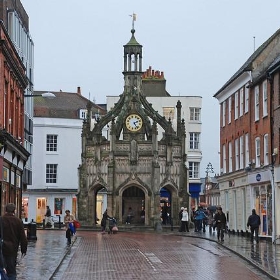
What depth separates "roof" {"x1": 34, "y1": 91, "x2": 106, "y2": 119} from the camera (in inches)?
3250

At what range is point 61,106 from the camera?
85562 millimetres

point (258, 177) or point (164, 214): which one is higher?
point (258, 177)

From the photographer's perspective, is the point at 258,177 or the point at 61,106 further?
the point at 61,106

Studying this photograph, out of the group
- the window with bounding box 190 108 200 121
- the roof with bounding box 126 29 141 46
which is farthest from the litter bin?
the window with bounding box 190 108 200 121

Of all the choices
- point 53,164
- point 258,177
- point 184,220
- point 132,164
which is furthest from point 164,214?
point 258,177

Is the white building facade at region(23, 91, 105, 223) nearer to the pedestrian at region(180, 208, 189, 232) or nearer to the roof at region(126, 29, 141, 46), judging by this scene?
the roof at region(126, 29, 141, 46)

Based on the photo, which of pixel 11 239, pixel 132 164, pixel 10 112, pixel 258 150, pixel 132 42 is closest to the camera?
pixel 11 239

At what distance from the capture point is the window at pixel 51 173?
80.8 m

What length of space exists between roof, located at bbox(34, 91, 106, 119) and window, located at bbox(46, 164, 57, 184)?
4.94m

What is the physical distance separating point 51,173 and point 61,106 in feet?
26.5

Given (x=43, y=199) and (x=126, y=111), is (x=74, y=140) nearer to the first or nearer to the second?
(x=43, y=199)

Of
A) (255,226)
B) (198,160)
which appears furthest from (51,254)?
(198,160)

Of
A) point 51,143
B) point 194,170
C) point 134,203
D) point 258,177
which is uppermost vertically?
point 51,143

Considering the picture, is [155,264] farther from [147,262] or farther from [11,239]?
[11,239]
